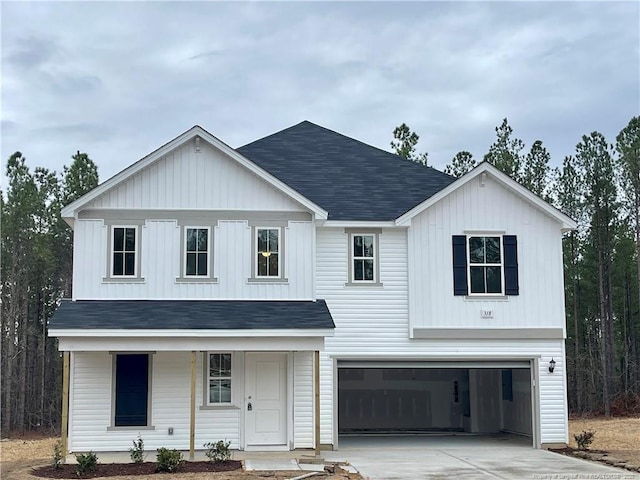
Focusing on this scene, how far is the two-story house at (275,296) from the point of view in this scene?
63.8 feet

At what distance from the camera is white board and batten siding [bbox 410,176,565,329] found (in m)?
21.1

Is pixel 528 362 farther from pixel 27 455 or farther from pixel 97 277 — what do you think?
pixel 27 455

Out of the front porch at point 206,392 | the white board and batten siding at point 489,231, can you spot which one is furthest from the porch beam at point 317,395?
the white board and batten siding at point 489,231

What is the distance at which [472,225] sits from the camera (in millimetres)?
21328

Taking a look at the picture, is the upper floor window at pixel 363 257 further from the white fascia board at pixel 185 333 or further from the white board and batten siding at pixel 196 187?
the white fascia board at pixel 185 333

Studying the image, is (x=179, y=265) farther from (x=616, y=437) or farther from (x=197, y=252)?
(x=616, y=437)

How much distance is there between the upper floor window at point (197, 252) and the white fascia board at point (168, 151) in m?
1.83

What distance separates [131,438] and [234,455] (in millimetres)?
2456

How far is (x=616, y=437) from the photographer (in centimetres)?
Result: 2427

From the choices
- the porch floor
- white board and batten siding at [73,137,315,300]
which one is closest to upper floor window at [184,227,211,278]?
white board and batten siding at [73,137,315,300]

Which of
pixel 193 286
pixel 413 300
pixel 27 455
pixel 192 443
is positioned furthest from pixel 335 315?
pixel 27 455

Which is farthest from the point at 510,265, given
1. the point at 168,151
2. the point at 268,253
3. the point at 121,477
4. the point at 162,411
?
the point at 121,477

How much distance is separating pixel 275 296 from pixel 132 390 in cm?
396

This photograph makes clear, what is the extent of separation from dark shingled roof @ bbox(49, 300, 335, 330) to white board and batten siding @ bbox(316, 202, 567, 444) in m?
1.01
